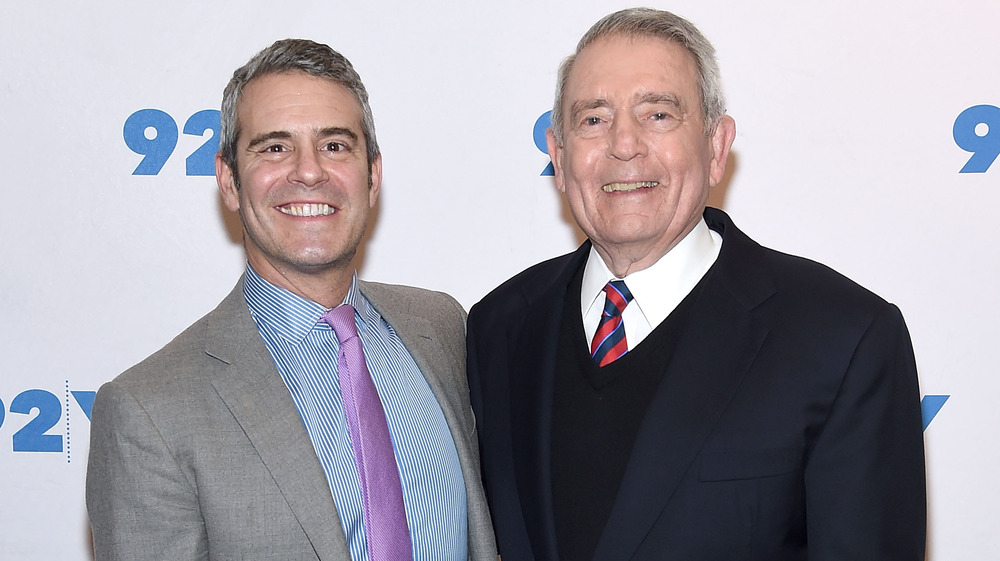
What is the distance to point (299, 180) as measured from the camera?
178 cm

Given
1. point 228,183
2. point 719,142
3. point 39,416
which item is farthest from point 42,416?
point 719,142

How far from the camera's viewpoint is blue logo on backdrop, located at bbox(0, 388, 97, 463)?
2.73 metres

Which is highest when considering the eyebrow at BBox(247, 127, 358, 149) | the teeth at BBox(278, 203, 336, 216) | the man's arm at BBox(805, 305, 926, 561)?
the eyebrow at BBox(247, 127, 358, 149)

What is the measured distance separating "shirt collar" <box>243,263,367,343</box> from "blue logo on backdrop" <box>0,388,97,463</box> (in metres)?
1.21

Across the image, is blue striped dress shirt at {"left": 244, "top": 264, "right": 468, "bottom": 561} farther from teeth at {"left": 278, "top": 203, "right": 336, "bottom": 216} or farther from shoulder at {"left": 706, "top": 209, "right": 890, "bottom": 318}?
shoulder at {"left": 706, "top": 209, "right": 890, "bottom": 318}

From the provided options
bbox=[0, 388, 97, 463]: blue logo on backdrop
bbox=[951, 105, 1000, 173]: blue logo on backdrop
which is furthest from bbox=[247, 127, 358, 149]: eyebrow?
bbox=[951, 105, 1000, 173]: blue logo on backdrop

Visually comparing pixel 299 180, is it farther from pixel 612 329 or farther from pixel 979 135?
pixel 979 135

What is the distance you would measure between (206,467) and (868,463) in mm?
1154

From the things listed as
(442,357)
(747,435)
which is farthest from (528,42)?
(747,435)

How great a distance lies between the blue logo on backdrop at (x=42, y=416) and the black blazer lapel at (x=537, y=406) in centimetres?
155

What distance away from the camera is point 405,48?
264cm

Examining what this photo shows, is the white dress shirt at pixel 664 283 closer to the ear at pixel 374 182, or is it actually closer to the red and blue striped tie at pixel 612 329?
the red and blue striped tie at pixel 612 329

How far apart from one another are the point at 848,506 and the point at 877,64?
1.49m

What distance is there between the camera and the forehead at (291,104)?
5.94 feet
